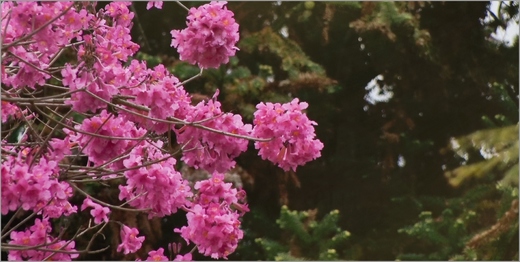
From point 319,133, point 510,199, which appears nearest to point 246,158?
point 319,133

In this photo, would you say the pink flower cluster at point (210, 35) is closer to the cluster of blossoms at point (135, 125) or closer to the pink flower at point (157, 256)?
the cluster of blossoms at point (135, 125)

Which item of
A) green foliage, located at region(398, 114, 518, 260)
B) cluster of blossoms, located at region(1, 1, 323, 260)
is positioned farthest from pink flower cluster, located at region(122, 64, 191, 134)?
green foliage, located at region(398, 114, 518, 260)

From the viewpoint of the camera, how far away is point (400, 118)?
5836 mm

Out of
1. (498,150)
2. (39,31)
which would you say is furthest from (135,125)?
(498,150)

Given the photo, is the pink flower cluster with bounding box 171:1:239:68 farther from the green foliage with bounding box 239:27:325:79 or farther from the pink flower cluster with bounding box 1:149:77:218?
the green foliage with bounding box 239:27:325:79

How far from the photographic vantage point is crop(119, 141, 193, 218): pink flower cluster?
5.92 feet

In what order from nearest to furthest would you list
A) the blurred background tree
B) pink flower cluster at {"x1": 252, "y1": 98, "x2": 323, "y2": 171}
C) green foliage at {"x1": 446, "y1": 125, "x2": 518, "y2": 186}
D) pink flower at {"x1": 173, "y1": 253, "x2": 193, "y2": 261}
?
pink flower cluster at {"x1": 252, "y1": 98, "x2": 323, "y2": 171} < pink flower at {"x1": 173, "y1": 253, "x2": 193, "y2": 261} < green foliage at {"x1": 446, "y1": 125, "x2": 518, "y2": 186} < the blurred background tree

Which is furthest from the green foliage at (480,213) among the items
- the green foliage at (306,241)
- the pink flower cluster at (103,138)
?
the pink flower cluster at (103,138)

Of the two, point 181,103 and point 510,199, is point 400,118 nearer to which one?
point 510,199

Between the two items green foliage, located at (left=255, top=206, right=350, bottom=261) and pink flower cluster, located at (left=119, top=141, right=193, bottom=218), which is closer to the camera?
pink flower cluster, located at (left=119, top=141, right=193, bottom=218)

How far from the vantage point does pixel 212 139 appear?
1.81 metres

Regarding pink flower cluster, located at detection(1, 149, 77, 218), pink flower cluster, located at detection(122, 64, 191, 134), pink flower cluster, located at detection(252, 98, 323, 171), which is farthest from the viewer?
pink flower cluster, located at detection(252, 98, 323, 171)

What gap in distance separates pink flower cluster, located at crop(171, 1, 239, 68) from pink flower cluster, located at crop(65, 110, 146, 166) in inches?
8.9

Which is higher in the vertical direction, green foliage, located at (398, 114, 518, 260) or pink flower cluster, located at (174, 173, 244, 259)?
green foliage, located at (398, 114, 518, 260)
